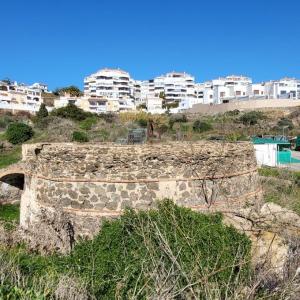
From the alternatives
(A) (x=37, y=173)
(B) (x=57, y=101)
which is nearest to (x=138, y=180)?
(A) (x=37, y=173)

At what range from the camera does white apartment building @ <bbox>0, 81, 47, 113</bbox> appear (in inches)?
2753

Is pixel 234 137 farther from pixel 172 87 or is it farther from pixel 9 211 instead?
pixel 172 87

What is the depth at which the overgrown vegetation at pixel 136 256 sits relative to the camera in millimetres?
6469

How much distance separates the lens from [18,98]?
8062 cm

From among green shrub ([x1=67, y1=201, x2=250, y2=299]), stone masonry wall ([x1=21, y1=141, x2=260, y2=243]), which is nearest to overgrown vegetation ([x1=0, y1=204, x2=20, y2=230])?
stone masonry wall ([x1=21, y1=141, x2=260, y2=243])

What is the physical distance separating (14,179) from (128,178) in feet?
28.2

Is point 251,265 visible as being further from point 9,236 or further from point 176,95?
point 176,95

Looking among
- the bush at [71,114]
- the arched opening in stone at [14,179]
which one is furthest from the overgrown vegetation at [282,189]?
the bush at [71,114]

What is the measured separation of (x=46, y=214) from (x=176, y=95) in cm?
9839

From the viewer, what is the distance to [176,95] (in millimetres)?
107500

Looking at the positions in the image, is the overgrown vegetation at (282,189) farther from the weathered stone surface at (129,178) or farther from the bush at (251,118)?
the bush at (251,118)

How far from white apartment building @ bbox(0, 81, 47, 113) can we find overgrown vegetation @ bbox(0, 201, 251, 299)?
210ft

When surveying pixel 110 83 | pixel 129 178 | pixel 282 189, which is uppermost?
pixel 110 83

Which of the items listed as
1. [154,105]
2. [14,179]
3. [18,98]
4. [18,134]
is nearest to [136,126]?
[18,134]
